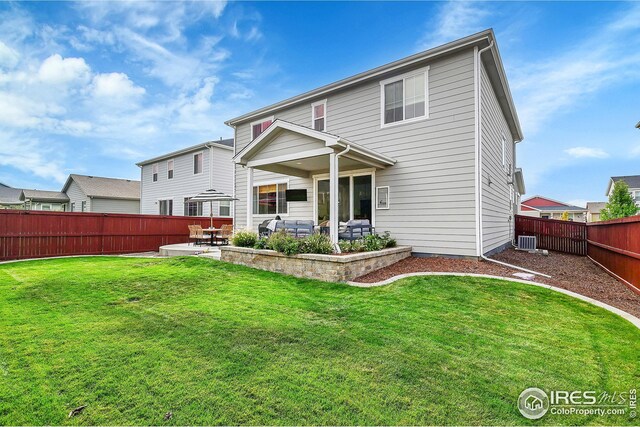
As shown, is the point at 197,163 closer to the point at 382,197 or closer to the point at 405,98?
the point at 382,197

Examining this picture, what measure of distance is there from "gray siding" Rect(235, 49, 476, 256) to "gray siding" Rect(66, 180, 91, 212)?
26.1 m

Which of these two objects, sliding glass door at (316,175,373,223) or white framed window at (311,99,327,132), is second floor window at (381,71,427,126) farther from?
white framed window at (311,99,327,132)

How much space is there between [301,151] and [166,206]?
671 inches

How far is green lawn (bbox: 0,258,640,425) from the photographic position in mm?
2303

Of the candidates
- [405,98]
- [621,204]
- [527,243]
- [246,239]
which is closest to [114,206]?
[246,239]

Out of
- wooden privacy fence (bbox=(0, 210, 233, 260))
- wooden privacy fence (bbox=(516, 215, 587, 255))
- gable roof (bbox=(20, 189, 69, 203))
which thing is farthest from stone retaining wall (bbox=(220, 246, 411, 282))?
gable roof (bbox=(20, 189, 69, 203))

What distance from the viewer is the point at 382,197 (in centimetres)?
943

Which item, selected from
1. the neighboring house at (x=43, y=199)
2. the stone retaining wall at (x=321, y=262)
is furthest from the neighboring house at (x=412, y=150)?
the neighboring house at (x=43, y=199)

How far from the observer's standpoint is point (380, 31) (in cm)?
1180

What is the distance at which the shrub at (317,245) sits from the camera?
7131 mm

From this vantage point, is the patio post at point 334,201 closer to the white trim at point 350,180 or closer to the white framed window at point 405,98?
the white trim at point 350,180

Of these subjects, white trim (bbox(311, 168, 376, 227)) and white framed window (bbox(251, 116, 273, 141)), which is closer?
white trim (bbox(311, 168, 376, 227))

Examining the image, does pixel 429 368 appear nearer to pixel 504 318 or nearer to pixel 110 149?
pixel 504 318

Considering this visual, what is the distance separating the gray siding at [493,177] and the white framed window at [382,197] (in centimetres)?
264
